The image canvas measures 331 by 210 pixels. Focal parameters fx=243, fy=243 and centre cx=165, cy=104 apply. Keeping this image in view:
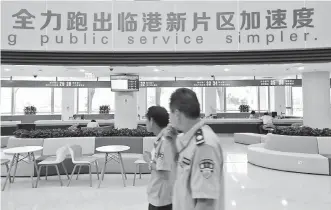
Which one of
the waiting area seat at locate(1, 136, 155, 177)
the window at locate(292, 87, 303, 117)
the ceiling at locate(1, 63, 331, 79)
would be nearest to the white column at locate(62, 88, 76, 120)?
the ceiling at locate(1, 63, 331, 79)

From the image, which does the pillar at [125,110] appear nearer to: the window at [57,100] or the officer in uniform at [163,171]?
the officer in uniform at [163,171]

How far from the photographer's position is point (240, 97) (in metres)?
18.0

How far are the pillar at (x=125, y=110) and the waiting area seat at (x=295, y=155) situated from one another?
457 centimetres

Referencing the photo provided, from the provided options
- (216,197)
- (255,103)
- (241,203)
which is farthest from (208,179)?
(255,103)

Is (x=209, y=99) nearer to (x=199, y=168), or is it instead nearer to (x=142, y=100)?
(x=142, y=100)

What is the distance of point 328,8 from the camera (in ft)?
19.3

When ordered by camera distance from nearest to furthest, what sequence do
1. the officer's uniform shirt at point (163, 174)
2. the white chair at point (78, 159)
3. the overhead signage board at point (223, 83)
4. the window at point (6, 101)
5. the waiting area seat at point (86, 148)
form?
1. the officer's uniform shirt at point (163, 174)
2. the white chair at point (78, 159)
3. the waiting area seat at point (86, 148)
4. the overhead signage board at point (223, 83)
5. the window at point (6, 101)

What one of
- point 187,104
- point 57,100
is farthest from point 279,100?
point 187,104

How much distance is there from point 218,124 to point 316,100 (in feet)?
16.8

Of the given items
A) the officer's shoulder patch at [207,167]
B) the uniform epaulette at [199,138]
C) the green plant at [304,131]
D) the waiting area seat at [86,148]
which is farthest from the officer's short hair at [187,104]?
the green plant at [304,131]

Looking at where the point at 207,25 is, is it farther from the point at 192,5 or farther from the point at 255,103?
the point at 255,103

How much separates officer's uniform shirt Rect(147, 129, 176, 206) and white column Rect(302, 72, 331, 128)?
8.20m

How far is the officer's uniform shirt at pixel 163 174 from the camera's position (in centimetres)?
185

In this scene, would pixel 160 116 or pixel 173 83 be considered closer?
pixel 160 116
